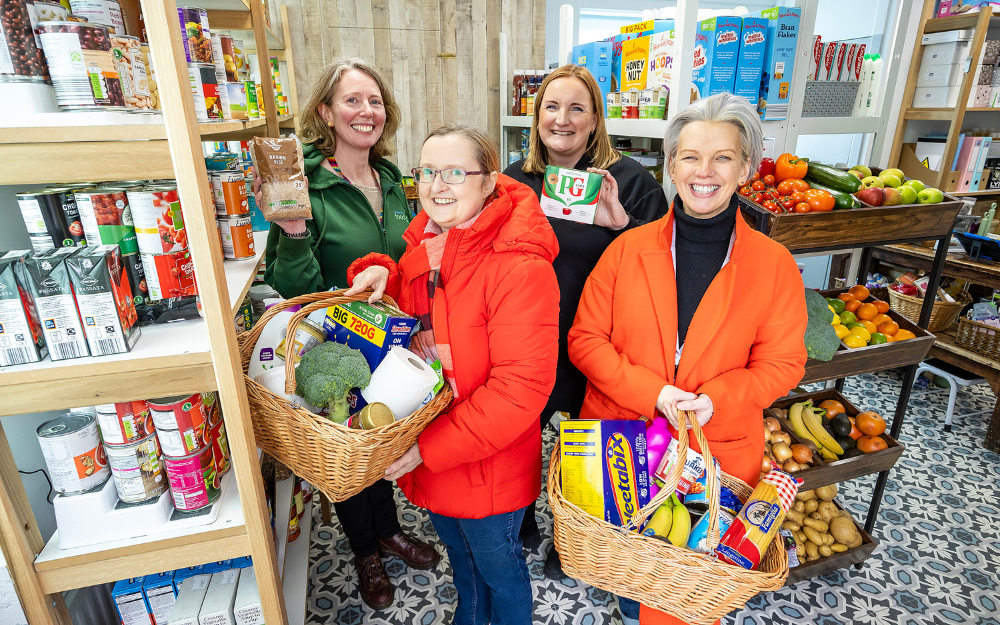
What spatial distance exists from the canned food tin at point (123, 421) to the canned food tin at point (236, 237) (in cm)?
55

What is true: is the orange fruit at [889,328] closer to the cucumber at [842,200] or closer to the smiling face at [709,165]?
the cucumber at [842,200]

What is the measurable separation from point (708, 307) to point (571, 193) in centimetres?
50

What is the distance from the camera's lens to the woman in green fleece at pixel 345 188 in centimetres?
161

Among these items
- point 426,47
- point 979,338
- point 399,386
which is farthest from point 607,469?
point 426,47

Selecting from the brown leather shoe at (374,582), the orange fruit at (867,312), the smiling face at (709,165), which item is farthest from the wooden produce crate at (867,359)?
the brown leather shoe at (374,582)

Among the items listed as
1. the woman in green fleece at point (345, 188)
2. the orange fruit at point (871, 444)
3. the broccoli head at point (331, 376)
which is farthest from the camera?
the orange fruit at point (871, 444)

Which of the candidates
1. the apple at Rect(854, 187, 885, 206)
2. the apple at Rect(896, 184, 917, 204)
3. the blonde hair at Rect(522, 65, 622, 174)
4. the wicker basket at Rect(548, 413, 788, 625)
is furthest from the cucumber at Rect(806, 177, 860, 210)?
the wicker basket at Rect(548, 413, 788, 625)

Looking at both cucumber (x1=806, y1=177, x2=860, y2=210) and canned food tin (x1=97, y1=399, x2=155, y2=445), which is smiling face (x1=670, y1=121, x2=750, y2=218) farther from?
canned food tin (x1=97, y1=399, x2=155, y2=445)

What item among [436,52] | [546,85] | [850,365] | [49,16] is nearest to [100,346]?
[49,16]

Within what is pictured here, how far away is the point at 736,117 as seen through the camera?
4.37ft

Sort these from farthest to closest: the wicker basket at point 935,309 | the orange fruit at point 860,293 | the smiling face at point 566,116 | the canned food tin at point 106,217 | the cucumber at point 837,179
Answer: the wicker basket at point 935,309, the orange fruit at point 860,293, the cucumber at point 837,179, the smiling face at point 566,116, the canned food tin at point 106,217

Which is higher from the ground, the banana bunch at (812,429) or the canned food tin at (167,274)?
the canned food tin at (167,274)

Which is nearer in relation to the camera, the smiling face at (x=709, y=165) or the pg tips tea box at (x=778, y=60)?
the smiling face at (x=709, y=165)

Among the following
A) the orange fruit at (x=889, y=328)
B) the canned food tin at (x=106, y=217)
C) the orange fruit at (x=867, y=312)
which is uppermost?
the canned food tin at (x=106, y=217)
